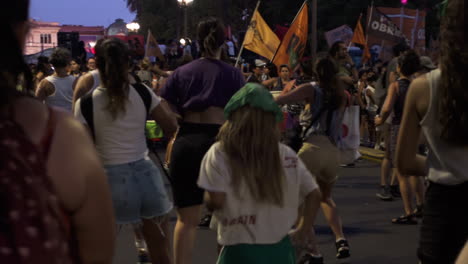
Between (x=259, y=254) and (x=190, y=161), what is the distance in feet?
5.04

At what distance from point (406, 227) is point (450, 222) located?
15.6ft

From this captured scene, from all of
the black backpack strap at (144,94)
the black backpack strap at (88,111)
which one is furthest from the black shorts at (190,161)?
the black backpack strap at (88,111)

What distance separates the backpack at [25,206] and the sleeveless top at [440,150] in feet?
5.74

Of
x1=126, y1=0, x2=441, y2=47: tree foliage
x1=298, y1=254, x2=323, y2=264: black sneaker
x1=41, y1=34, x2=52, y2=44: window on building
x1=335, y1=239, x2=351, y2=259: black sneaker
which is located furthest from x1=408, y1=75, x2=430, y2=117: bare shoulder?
x1=41, y1=34, x2=52, y2=44: window on building

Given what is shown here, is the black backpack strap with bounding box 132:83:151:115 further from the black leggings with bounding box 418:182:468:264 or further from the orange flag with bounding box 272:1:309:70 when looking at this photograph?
the orange flag with bounding box 272:1:309:70

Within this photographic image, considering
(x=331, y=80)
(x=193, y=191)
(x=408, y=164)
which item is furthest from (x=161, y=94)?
(x=408, y=164)

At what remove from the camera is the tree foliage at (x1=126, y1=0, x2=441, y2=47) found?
135 ft

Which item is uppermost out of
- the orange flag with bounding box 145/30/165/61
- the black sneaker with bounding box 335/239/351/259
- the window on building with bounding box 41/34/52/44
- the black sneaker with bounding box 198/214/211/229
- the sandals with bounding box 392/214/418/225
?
the orange flag with bounding box 145/30/165/61

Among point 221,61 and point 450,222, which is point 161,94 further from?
point 450,222

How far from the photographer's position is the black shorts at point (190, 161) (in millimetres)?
4738

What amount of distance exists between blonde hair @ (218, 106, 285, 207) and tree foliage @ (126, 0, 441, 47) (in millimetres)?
17979

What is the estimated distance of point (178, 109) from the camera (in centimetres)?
489

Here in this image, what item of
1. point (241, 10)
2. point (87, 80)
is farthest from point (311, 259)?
point (241, 10)

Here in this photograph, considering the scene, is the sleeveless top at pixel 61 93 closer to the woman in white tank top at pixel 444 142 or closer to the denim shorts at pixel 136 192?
the denim shorts at pixel 136 192
